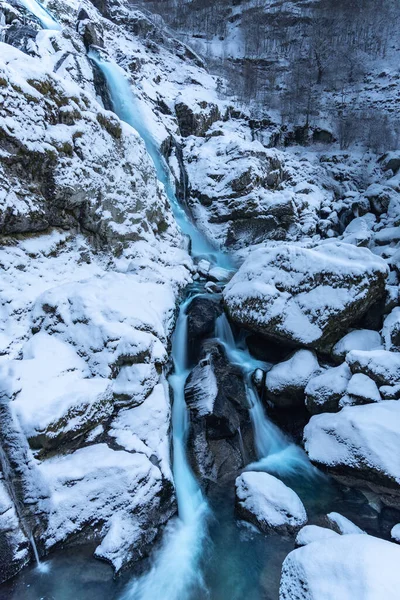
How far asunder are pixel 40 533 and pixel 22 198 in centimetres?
563

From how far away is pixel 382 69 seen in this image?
33.9 m

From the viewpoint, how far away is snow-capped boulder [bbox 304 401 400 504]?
16.1 ft

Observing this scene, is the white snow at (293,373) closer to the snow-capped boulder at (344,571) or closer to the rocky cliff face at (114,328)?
the rocky cliff face at (114,328)

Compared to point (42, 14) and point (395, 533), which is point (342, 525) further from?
point (42, 14)

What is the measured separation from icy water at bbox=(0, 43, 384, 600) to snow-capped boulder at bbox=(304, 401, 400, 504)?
1.33 ft

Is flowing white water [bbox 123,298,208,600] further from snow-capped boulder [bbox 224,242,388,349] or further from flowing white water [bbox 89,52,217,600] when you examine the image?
snow-capped boulder [bbox 224,242,388,349]

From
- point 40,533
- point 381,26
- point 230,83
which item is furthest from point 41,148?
point 381,26

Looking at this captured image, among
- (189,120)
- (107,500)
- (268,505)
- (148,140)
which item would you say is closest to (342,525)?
(268,505)

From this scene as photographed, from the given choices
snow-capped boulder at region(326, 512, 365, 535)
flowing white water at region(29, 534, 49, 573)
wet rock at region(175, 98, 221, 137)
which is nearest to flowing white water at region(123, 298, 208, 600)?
flowing white water at region(29, 534, 49, 573)

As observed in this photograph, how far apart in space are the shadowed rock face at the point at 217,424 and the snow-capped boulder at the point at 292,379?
63 cm

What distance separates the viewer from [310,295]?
7352 millimetres

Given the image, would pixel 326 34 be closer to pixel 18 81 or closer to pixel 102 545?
pixel 18 81

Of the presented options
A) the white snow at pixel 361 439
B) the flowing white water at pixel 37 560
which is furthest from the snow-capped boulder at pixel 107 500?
the white snow at pixel 361 439

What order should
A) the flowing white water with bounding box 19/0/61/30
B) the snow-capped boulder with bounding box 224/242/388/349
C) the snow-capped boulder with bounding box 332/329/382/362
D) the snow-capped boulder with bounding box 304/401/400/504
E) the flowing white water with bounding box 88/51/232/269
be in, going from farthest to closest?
1. the flowing white water with bounding box 19/0/61/30
2. the flowing white water with bounding box 88/51/232/269
3. the snow-capped boulder with bounding box 224/242/388/349
4. the snow-capped boulder with bounding box 332/329/382/362
5. the snow-capped boulder with bounding box 304/401/400/504
